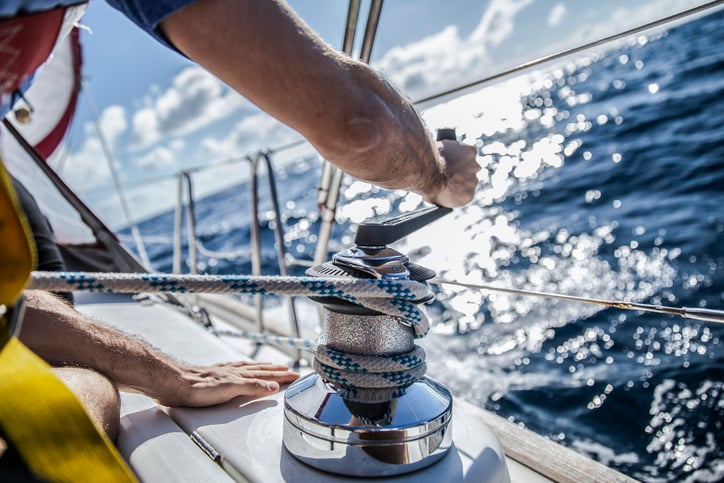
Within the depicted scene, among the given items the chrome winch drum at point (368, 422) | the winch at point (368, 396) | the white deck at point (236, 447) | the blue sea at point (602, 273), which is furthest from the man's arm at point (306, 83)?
the blue sea at point (602, 273)

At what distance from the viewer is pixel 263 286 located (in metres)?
0.62

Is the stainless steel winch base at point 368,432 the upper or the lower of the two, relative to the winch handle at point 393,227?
lower

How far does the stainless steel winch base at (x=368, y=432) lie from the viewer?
69cm

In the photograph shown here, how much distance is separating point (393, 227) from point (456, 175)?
0.49 feet

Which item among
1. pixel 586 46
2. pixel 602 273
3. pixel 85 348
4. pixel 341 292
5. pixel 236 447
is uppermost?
pixel 586 46

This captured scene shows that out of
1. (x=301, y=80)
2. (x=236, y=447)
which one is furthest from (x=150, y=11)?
(x=236, y=447)

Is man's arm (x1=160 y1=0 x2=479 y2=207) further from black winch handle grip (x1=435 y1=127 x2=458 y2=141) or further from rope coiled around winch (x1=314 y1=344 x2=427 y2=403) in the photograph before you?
rope coiled around winch (x1=314 y1=344 x2=427 y2=403)

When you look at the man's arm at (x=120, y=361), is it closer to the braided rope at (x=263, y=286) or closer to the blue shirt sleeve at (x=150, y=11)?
the braided rope at (x=263, y=286)

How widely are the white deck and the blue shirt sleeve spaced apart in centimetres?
54

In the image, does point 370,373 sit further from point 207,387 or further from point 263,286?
point 207,387

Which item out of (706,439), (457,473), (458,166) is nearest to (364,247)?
(458,166)

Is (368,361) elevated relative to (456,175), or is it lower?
lower

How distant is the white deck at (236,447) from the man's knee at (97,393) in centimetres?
3

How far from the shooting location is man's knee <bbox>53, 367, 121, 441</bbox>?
799 mm
